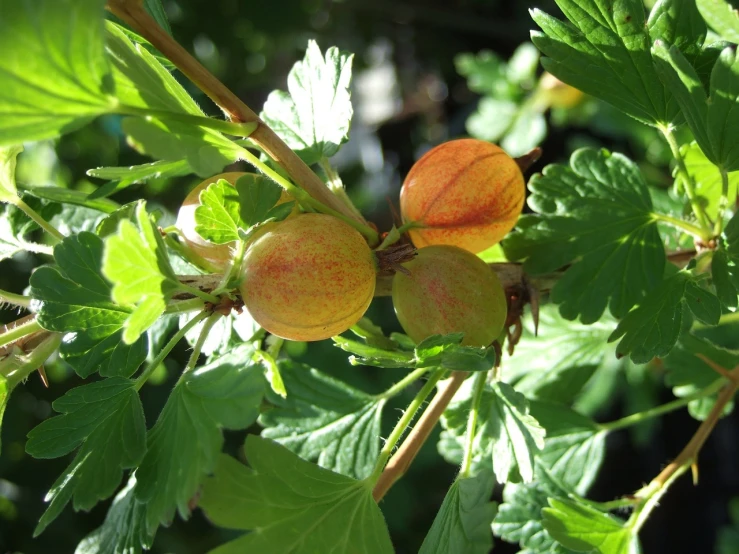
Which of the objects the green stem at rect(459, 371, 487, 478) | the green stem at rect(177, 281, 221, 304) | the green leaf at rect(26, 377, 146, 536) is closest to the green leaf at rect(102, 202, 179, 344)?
the green stem at rect(177, 281, 221, 304)

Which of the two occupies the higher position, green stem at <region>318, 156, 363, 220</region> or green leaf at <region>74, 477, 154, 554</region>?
green stem at <region>318, 156, 363, 220</region>

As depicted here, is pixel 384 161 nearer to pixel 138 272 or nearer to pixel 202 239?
pixel 202 239

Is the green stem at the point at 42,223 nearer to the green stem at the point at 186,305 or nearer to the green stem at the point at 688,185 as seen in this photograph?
the green stem at the point at 186,305

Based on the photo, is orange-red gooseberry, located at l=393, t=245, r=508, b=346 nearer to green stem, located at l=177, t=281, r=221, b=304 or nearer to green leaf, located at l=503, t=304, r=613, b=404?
green stem, located at l=177, t=281, r=221, b=304

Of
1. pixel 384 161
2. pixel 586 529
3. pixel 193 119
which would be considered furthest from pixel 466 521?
pixel 384 161

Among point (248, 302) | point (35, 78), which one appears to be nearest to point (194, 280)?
point (248, 302)

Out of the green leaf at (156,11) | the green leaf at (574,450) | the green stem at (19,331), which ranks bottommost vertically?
the green leaf at (574,450)

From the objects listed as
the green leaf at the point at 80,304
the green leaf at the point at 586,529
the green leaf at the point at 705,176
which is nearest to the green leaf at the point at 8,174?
the green leaf at the point at 80,304
